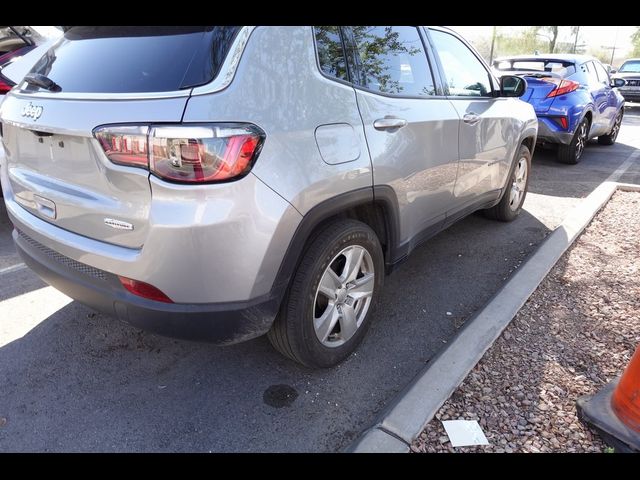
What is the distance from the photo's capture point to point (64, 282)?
215 cm

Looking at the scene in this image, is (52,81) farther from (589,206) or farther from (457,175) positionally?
(589,206)

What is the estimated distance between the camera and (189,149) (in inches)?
67.2

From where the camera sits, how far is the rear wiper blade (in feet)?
6.91

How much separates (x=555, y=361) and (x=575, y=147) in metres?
6.01

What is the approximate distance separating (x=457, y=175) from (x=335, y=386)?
1723mm

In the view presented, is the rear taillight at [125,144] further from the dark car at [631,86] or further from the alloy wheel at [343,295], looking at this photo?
the dark car at [631,86]

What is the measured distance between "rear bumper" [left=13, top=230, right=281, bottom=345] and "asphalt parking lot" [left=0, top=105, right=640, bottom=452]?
488mm

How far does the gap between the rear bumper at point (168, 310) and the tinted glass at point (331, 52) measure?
3.58 ft

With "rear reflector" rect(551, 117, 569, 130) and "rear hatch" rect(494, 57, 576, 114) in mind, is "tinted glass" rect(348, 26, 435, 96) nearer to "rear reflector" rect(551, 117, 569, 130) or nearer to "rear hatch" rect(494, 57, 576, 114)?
"rear hatch" rect(494, 57, 576, 114)

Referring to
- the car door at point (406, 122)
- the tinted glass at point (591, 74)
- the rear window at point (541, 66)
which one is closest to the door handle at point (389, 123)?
the car door at point (406, 122)

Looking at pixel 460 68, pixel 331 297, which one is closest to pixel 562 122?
pixel 460 68

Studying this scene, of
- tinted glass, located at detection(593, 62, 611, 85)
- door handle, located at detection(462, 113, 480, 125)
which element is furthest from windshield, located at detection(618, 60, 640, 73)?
door handle, located at detection(462, 113, 480, 125)
